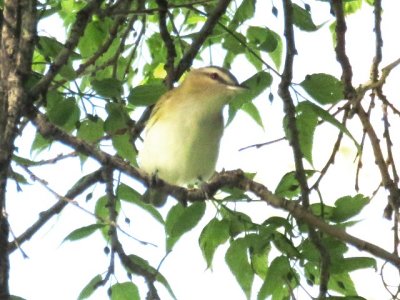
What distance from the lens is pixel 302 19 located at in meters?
4.51

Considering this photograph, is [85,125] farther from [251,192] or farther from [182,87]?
[182,87]

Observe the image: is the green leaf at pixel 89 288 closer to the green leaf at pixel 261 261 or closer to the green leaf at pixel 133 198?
the green leaf at pixel 133 198

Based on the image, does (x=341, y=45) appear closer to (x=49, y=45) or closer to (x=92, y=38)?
(x=92, y=38)

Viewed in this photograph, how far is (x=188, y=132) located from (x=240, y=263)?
189cm

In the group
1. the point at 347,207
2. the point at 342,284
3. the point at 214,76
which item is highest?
the point at 214,76

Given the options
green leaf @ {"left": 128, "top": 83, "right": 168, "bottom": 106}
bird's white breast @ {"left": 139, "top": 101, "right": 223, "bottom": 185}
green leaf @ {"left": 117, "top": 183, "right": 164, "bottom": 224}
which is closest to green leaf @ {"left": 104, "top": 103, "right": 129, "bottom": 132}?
green leaf @ {"left": 128, "top": 83, "right": 168, "bottom": 106}

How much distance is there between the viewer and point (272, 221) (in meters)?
3.87

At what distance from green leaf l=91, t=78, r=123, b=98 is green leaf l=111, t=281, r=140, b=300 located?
0.77 m

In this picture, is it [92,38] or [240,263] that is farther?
[92,38]

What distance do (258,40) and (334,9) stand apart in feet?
1.49

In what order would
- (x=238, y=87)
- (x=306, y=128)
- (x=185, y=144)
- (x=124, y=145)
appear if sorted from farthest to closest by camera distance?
(x=185, y=144) < (x=238, y=87) < (x=306, y=128) < (x=124, y=145)

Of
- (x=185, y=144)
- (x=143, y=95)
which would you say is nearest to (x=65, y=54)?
(x=143, y=95)

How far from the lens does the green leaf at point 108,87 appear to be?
3.72 metres

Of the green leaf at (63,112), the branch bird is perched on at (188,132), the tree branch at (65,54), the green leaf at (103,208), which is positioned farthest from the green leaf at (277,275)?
the branch bird is perched on at (188,132)
